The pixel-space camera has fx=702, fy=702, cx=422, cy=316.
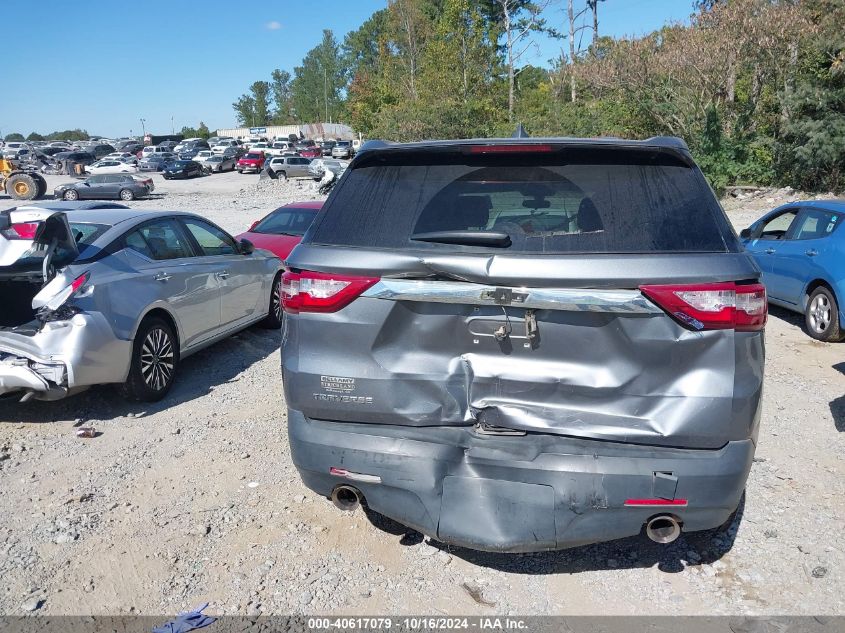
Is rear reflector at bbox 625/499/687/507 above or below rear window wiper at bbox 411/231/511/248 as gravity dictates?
Answer: below

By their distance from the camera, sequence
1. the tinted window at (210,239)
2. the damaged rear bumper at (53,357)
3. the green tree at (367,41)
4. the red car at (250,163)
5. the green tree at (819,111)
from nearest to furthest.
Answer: the damaged rear bumper at (53,357), the tinted window at (210,239), the green tree at (819,111), the red car at (250,163), the green tree at (367,41)

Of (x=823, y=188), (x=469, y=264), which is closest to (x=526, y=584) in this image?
(x=469, y=264)

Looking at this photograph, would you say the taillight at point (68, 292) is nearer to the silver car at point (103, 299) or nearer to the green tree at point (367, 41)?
the silver car at point (103, 299)

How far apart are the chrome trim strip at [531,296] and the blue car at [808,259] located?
6.12 meters

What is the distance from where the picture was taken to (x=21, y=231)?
5.37 metres

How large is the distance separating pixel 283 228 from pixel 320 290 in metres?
9.10

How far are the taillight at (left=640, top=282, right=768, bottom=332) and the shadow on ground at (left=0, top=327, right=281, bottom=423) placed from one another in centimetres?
454

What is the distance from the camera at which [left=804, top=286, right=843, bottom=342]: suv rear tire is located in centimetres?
784

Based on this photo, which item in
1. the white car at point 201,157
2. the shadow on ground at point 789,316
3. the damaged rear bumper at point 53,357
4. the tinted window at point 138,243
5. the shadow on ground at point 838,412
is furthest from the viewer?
the white car at point 201,157

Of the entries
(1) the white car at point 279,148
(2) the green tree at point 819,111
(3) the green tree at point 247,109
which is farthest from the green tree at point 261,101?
(2) the green tree at point 819,111

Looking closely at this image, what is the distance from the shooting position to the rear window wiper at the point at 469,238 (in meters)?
2.87

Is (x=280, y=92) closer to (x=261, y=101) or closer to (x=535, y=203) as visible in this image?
(x=261, y=101)

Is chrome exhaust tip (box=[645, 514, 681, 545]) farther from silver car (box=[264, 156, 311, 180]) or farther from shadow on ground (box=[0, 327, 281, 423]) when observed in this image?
silver car (box=[264, 156, 311, 180])

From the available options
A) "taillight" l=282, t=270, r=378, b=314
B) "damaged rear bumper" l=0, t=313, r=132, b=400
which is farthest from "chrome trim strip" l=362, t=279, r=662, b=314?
"damaged rear bumper" l=0, t=313, r=132, b=400
